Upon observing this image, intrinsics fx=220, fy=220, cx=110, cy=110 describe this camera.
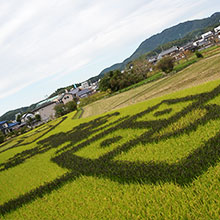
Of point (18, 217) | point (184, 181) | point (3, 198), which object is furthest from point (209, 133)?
point (3, 198)

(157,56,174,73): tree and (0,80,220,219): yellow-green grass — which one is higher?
(157,56,174,73): tree

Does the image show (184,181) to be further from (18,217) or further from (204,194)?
(18,217)

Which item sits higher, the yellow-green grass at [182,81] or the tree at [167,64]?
the tree at [167,64]

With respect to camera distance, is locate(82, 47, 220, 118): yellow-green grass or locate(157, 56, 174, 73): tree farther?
locate(157, 56, 174, 73): tree

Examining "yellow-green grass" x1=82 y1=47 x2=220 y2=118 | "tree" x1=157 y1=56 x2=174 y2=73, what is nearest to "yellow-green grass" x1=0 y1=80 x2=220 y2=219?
"yellow-green grass" x1=82 y1=47 x2=220 y2=118

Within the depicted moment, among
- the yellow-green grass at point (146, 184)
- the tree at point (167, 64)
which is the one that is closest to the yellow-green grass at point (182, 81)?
the tree at point (167, 64)

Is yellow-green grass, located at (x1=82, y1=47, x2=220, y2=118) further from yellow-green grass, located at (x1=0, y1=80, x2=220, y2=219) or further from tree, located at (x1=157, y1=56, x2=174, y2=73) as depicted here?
yellow-green grass, located at (x1=0, y1=80, x2=220, y2=219)

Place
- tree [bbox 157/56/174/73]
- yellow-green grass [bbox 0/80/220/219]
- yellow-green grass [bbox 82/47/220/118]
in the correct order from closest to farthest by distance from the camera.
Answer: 1. yellow-green grass [bbox 0/80/220/219]
2. yellow-green grass [bbox 82/47/220/118]
3. tree [bbox 157/56/174/73]

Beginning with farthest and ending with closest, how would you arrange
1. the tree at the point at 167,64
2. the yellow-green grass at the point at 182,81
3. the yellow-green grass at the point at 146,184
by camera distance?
the tree at the point at 167,64 → the yellow-green grass at the point at 182,81 → the yellow-green grass at the point at 146,184

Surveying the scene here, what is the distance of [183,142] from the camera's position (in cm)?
554

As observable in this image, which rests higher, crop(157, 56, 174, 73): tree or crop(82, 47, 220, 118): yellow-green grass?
crop(157, 56, 174, 73): tree

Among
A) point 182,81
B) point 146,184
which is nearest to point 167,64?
point 182,81

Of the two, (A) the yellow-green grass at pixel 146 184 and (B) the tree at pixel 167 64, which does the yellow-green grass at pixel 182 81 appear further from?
(A) the yellow-green grass at pixel 146 184

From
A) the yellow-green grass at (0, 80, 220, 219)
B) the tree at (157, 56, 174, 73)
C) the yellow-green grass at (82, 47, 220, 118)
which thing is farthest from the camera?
the tree at (157, 56, 174, 73)
